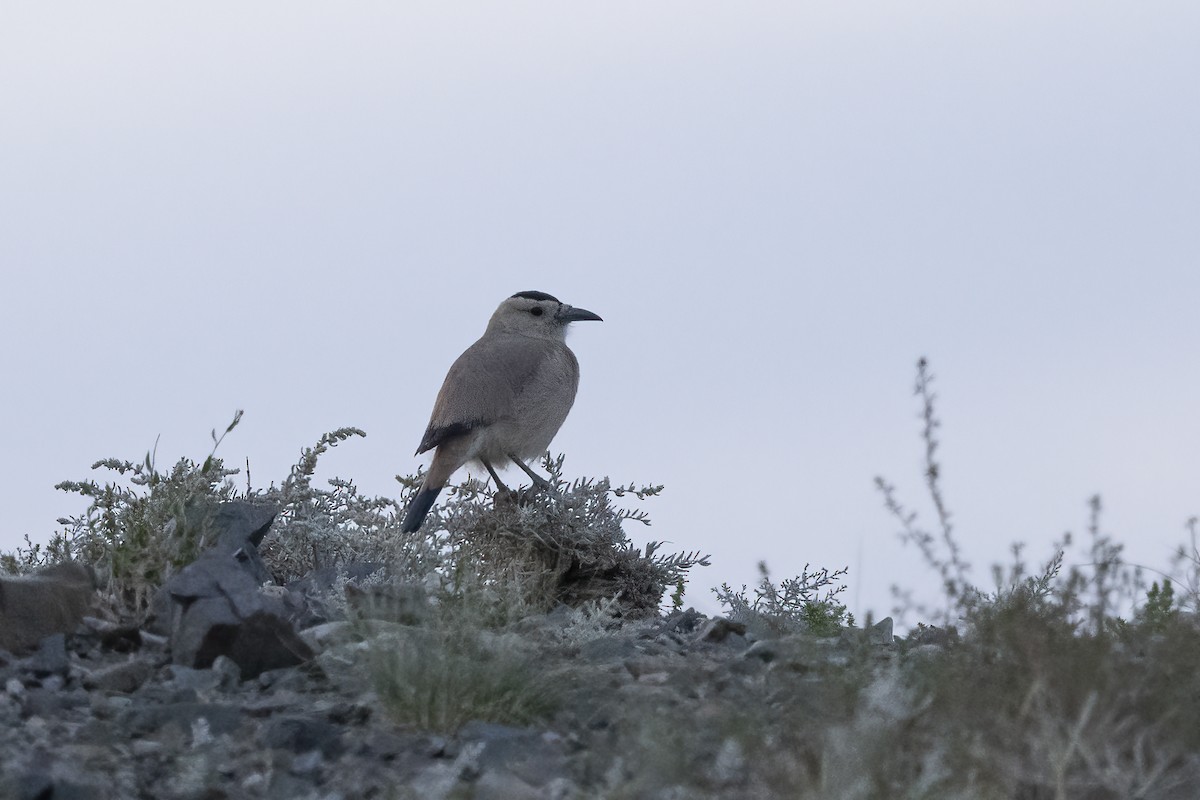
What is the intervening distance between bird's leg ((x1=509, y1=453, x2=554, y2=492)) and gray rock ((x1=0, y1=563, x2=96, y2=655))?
387 cm

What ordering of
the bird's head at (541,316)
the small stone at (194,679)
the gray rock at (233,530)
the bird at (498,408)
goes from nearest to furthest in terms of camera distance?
the small stone at (194,679), the gray rock at (233,530), the bird at (498,408), the bird's head at (541,316)

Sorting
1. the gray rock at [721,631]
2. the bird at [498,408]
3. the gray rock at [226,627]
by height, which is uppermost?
the bird at [498,408]

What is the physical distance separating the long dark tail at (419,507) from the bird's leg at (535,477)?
0.66m

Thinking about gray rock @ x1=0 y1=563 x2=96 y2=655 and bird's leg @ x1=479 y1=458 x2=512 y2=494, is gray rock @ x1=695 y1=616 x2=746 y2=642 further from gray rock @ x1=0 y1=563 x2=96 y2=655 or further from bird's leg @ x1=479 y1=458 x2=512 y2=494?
bird's leg @ x1=479 y1=458 x2=512 y2=494

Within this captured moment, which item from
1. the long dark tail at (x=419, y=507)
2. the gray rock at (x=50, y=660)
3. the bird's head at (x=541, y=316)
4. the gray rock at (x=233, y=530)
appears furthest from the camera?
the bird's head at (x=541, y=316)

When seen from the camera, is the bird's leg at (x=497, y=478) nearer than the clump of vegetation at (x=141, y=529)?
No

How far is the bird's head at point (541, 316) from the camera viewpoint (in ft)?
39.6

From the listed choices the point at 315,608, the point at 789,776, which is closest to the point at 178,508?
the point at 315,608

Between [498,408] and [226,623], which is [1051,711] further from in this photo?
[498,408]

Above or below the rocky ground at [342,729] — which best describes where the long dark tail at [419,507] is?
above

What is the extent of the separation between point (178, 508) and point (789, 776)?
4066mm

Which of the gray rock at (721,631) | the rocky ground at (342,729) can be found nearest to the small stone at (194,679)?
the rocky ground at (342,729)

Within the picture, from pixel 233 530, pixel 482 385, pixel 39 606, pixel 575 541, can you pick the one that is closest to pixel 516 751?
pixel 39 606

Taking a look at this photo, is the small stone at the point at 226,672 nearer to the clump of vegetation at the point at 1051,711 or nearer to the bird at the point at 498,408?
the clump of vegetation at the point at 1051,711
